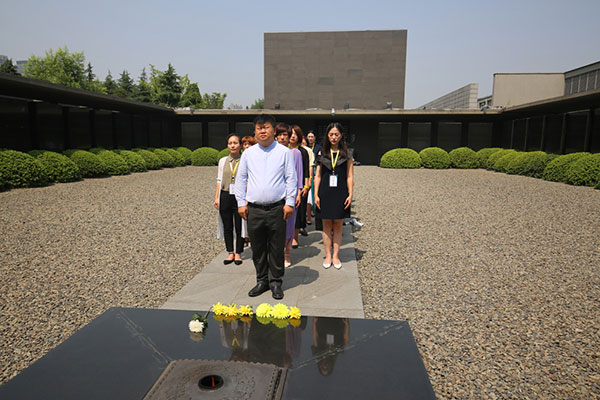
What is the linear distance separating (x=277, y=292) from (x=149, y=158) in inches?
691

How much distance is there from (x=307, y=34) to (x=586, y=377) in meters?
34.2

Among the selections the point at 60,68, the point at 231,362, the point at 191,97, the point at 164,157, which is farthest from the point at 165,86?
the point at 231,362

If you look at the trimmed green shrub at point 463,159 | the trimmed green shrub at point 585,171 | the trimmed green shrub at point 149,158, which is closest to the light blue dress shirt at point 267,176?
the trimmed green shrub at point 585,171

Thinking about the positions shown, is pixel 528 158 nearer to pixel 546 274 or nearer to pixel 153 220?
pixel 546 274

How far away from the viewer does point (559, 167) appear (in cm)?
1480

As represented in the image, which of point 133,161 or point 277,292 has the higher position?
point 133,161

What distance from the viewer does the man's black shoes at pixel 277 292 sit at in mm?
3971

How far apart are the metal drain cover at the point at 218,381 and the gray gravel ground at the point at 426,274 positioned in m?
1.20

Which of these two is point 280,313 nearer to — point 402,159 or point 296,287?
point 296,287

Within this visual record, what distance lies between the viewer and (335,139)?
469cm

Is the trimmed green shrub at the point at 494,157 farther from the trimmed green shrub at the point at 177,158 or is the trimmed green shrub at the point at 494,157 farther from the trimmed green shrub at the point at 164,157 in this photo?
the trimmed green shrub at the point at 164,157

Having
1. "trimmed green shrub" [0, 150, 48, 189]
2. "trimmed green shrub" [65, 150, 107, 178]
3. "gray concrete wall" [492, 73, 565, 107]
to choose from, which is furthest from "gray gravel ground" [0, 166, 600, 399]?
"gray concrete wall" [492, 73, 565, 107]

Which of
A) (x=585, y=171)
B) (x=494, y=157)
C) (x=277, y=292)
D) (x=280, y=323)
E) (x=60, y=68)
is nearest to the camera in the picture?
(x=280, y=323)

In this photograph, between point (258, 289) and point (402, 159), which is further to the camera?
point (402, 159)
